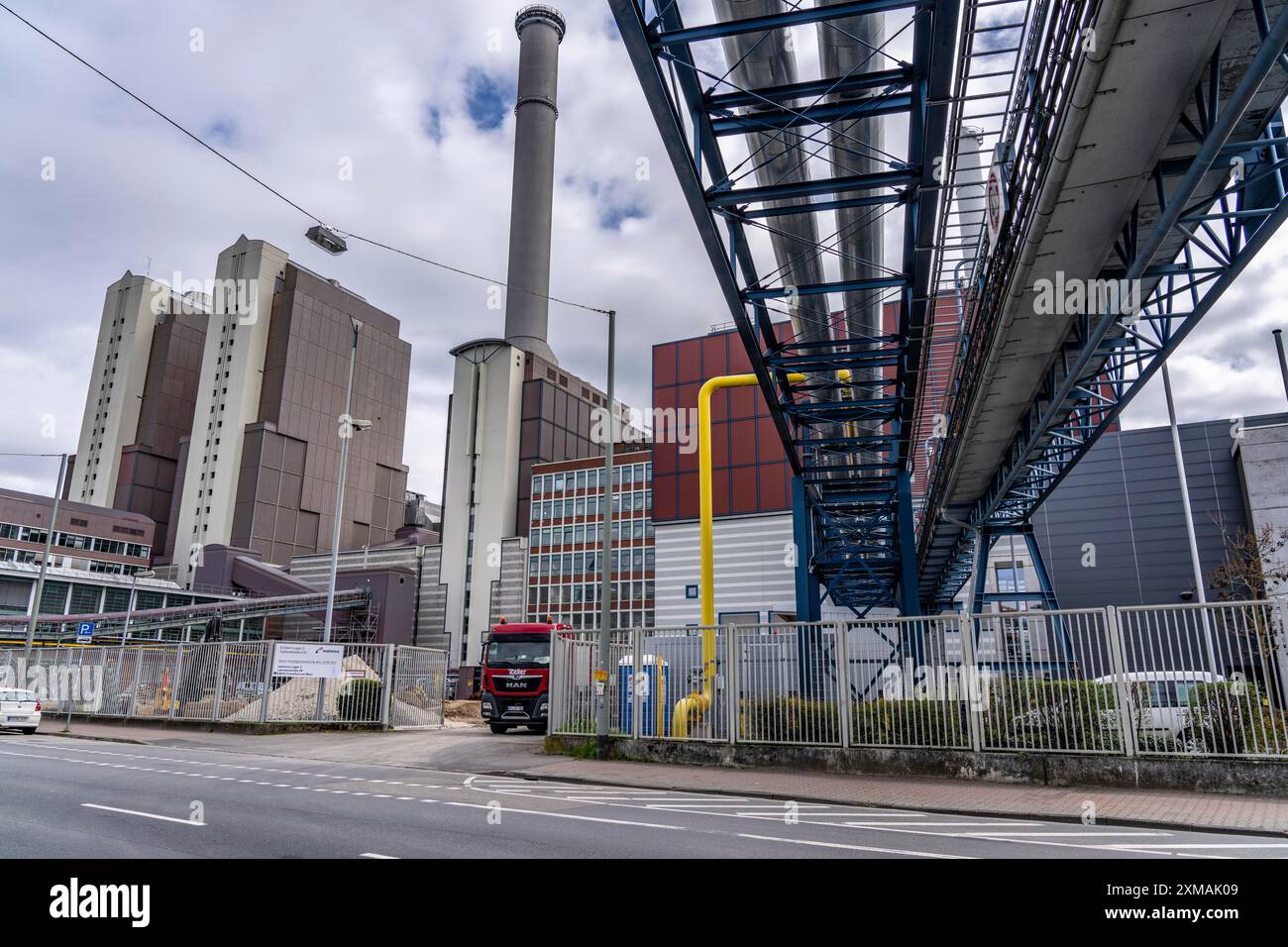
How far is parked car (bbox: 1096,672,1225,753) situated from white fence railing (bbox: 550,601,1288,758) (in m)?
0.02

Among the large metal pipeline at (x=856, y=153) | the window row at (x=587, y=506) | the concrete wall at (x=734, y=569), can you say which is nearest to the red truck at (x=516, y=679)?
the large metal pipeline at (x=856, y=153)

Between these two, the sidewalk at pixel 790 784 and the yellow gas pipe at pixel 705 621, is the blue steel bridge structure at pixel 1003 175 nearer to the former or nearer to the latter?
the yellow gas pipe at pixel 705 621

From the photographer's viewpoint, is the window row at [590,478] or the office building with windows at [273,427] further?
the office building with windows at [273,427]

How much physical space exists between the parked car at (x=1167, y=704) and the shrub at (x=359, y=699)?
19.3 metres

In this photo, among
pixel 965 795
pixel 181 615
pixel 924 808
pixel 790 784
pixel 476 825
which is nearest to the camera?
pixel 476 825

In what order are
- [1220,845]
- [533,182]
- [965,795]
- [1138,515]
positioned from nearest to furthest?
1. [1220,845]
2. [965,795]
3. [1138,515]
4. [533,182]

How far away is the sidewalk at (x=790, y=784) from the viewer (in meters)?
9.65

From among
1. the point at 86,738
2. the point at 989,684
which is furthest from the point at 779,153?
the point at 86,738

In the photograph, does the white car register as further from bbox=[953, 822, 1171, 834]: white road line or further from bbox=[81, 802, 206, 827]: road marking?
bbox=[953, 822, 1171, 834]: white road line

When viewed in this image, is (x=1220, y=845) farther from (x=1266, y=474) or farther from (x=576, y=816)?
(x=1266, y=474)

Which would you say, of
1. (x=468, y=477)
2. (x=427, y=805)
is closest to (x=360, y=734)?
(x=427, y=805)

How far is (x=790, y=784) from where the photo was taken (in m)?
12.8

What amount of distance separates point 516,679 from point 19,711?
13.7 m
